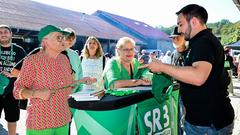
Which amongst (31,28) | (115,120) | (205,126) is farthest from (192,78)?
(31,28)

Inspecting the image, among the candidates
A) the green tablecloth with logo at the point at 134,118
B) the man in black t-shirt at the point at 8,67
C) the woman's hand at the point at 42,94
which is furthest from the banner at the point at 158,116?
the man in black t-shirt at the point at 8,67

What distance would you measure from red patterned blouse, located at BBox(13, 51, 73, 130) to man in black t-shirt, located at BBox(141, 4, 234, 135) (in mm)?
986

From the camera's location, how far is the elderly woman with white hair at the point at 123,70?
143 inches

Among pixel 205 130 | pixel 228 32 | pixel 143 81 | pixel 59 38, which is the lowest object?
pixel 205 130

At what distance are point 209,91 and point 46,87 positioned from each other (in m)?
1.44

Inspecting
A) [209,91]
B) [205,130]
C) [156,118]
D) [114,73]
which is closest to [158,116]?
[156,118]

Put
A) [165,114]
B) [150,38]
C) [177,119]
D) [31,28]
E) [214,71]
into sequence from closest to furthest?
[214,71], [165,114], [177,119], [31,28], [150,38]

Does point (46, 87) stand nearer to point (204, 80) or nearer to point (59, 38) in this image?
point (59, 38)

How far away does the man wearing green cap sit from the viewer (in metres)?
2.76

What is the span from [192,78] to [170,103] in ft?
5.25

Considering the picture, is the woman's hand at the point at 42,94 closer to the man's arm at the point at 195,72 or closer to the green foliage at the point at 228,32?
the man's arm at the point at 195,72

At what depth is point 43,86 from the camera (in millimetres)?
2824

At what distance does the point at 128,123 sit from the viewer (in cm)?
300

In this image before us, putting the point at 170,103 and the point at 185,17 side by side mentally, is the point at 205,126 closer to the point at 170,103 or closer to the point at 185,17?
the point at 185,17
